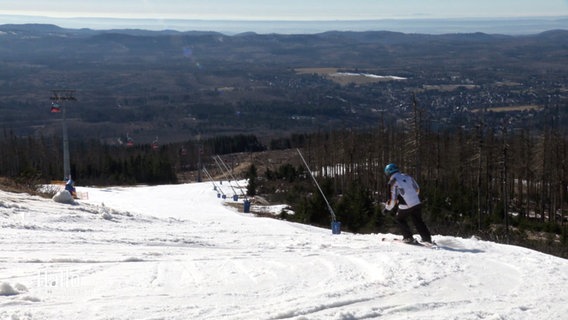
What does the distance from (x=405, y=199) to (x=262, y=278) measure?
449 centimetres

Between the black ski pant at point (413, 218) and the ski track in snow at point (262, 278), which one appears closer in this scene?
the ski track in snow at point (262, 278)

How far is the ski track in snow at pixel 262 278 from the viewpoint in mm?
6898

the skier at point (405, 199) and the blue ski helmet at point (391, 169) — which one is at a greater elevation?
the blue ski helmet at point (391, 169)

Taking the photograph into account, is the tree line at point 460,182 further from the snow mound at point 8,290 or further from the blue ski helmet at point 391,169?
the snow mound at point 8,290

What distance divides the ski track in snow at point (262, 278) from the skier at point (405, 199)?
0.38 m

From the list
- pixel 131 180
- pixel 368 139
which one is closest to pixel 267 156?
pixel 131 180

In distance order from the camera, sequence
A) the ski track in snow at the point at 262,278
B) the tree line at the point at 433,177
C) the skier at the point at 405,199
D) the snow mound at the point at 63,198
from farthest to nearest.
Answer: the tree line at the point at 433,177
the snow mound at the point at 63,198
the skier at the point at 405,199
the ski track in snow at the point at 262,278

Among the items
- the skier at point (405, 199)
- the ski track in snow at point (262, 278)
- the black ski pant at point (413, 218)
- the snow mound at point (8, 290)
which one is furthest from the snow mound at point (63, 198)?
the snow mound at point (8, 290)

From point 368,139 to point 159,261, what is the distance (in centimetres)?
5188

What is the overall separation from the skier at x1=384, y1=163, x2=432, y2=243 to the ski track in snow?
15.0 inches

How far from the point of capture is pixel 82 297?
709cm

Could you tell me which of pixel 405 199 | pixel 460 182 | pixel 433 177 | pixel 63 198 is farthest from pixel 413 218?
pixel 433 177

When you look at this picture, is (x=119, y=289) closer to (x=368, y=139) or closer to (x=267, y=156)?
(x=368, y=139)

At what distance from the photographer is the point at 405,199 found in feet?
39.9
